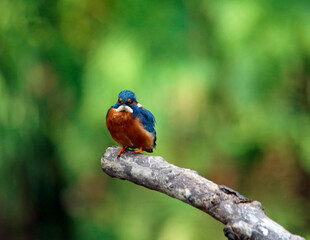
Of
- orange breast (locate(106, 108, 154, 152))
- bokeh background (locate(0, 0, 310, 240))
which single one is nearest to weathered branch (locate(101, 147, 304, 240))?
orange breast (locate(106, 108, 154, 152))

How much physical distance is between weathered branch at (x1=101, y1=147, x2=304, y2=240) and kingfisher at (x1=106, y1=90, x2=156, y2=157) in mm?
161

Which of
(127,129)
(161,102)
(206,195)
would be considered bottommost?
(206,195)

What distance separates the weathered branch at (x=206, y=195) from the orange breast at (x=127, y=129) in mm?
160

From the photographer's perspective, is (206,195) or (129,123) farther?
(129,123)

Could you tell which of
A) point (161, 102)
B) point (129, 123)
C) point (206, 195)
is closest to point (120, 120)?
point (129, 123)

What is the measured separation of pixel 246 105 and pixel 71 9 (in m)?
1.20

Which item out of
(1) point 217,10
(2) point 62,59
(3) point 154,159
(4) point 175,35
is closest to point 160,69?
(4) point 175,35

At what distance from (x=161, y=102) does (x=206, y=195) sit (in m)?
1.76

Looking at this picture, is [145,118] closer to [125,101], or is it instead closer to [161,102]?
[125,101]

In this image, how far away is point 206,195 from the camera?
1490 mm

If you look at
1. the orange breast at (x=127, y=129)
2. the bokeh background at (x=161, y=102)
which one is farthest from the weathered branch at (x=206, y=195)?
the bokeh background at (x=161, y=102)

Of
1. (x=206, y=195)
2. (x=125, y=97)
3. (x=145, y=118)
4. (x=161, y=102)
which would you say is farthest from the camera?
(x=161, y=102)

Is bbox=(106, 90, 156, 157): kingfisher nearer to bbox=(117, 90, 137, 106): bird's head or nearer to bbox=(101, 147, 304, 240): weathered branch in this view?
bbox=(117, 90, 137, 106): bird's head

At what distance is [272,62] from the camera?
3359 mm
